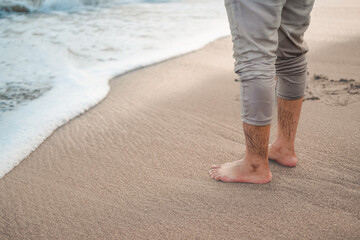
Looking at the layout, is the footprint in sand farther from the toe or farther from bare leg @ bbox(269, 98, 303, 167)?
the toe

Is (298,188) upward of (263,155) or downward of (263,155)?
downward

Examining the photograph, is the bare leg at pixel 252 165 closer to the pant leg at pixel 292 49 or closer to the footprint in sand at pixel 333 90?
the pant leg at pixel 292 49

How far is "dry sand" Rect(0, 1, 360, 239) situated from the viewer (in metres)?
1.25

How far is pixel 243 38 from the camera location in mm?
1228

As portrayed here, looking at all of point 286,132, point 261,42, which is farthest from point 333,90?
point 261,42

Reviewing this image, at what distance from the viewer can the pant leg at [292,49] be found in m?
1.32

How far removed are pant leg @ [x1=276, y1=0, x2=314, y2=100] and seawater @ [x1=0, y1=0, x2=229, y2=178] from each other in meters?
1.60

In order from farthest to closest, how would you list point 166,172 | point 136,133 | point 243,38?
1. point 136,133
2. point 166,172
3. point 243,38

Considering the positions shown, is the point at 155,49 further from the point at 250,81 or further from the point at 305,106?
the point at 250,81

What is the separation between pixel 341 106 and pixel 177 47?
253cm

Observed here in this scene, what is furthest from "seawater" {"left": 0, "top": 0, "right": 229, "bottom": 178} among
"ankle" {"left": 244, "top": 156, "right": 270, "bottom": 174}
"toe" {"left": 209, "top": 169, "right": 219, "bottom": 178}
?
"ankle" {"left": 244, "top": 156, "right": 270, "bottom": 174}

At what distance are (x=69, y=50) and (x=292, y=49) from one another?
3604mm

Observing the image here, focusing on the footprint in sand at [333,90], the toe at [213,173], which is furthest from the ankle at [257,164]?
the footprint in sand at [333,90]

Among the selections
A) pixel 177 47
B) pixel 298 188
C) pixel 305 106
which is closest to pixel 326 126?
pixel 305 106
